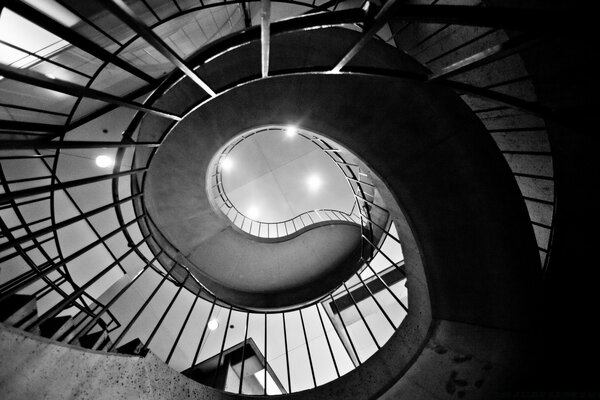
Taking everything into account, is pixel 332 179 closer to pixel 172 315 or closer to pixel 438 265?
pixel 172 315

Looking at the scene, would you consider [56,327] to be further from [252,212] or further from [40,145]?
[252,212]

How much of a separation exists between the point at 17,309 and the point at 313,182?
389 inches

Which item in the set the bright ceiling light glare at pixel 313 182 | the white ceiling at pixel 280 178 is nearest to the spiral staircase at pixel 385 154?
the white ceiling at pixel 280 178

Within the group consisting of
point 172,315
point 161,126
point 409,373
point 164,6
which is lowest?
point 409,373

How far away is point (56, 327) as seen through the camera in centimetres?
261

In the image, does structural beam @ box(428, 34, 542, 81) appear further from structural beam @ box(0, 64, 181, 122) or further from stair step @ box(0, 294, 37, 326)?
stair step @ box(0, 294, 37, 326)

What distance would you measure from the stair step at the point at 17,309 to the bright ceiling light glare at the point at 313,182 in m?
9.63

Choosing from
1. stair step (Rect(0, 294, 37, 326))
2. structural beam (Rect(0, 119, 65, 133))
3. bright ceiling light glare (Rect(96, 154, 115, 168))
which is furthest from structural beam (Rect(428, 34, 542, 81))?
bright ceiling light glare (Rect(96, 154, 115, 168))

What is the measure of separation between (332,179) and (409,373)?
921 cm

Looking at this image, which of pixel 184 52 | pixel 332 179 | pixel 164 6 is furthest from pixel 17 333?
pixel 332 179

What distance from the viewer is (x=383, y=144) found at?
10.4ft

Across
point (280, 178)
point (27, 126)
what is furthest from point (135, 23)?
point (280, 178)

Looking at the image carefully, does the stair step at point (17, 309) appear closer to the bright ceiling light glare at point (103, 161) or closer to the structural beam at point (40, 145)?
the structural beam at point (40, 145)

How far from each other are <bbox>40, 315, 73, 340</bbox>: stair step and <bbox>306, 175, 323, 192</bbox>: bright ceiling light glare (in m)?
9.43
